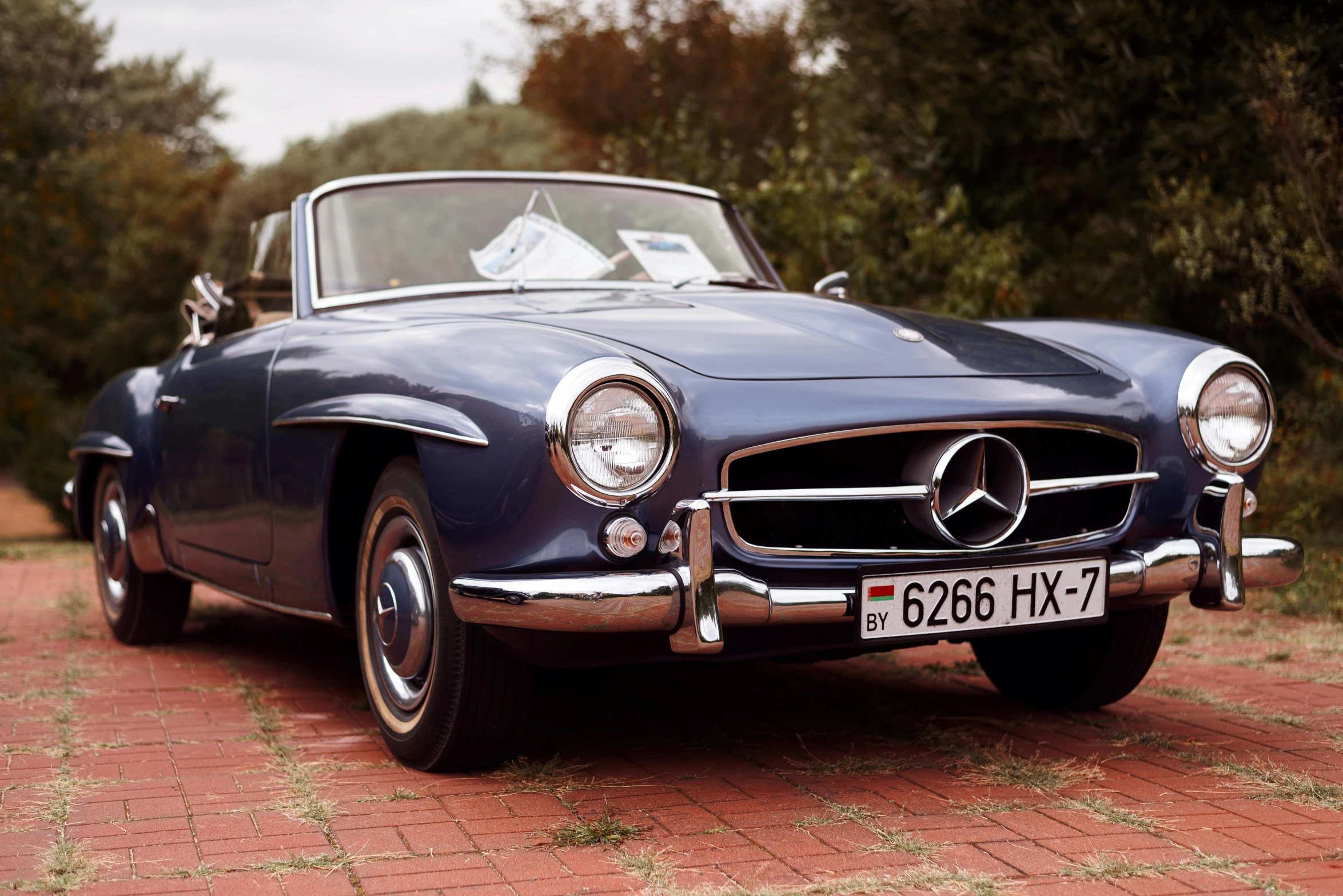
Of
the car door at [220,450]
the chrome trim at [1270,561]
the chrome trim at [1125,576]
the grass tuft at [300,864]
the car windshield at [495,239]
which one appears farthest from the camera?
the car windshield at [495,239]

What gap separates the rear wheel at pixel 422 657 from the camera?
3232 mm

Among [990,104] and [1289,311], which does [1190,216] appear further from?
[990,104]

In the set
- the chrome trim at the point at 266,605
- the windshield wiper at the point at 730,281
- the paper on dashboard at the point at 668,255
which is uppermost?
the paper on dashboard at the point at 668,255

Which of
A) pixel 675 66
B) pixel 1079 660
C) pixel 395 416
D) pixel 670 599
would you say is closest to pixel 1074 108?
pixel 1079 660

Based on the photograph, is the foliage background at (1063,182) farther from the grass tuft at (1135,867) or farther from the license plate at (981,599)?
the grass tuft at (1135,867)

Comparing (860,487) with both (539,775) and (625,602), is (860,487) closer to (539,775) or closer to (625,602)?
(625,602)

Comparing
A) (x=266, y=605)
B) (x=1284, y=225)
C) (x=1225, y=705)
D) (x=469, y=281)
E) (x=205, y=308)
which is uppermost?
(x=1284, y=225)

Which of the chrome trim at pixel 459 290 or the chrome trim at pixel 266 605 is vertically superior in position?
the chrome trim at pixel 459 290

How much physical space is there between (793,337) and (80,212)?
1443 cm

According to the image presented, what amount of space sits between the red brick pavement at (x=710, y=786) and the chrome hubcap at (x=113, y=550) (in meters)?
0.54

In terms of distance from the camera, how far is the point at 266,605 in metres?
4.19

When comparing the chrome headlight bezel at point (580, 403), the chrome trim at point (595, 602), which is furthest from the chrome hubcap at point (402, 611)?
the chrome headlight bezel at point (580, 403)

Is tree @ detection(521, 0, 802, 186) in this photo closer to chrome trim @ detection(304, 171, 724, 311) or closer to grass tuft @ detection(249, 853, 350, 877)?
chrome trim @ detection(304, 171, 724, 311)

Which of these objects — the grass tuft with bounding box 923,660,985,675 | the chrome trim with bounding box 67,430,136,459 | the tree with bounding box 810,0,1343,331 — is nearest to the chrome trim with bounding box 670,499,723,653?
the grass tuft with bounding box 923,660,985,675
